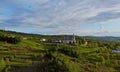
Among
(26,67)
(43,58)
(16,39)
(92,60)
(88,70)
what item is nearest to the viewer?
(26,67)

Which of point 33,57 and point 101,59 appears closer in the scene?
point 33,57

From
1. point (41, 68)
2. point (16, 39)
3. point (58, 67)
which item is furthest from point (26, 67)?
point (16, 39)

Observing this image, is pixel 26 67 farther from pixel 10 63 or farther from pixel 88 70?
pixel 88 70

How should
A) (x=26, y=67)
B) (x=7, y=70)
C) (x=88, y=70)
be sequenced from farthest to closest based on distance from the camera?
(x=88, y=70), (x=26, y=67), (x=7, y=70)

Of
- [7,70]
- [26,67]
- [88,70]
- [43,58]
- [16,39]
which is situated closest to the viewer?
[7,70]

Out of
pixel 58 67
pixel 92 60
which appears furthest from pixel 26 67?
pixel 92 60

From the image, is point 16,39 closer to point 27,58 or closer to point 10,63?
point 27,58

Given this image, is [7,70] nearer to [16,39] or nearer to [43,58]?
[43,58]

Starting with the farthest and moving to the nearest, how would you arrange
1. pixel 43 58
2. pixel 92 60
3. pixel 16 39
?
pixel 16 39 → pixel 92 60 → pixel 43 58

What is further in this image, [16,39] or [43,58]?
[16,39]
